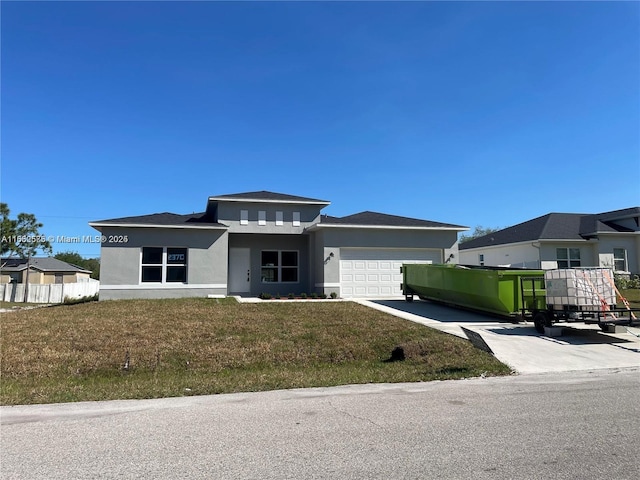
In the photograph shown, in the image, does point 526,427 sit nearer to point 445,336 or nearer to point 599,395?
point 599,395

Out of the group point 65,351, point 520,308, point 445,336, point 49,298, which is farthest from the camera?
point 49,298

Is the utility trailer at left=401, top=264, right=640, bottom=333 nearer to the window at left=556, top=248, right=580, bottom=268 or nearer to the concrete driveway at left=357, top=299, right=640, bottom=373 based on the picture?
the concrete driveway at left=357, top=299, right=640, bottom=373

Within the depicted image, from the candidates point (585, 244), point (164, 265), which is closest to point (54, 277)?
point (164, 265)

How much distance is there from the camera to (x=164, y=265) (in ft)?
65.1

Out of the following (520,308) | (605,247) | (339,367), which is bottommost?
(339,367)

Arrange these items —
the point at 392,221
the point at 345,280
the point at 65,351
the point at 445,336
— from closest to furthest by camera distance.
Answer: the point at 65,351
the point at 445,336
the point at 345,280
the point at 392,221

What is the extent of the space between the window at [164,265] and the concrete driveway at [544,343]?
1054cm

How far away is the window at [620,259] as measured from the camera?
26.7 meters

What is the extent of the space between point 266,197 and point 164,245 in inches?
207

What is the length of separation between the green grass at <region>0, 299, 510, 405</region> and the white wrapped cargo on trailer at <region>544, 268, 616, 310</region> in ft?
9.65

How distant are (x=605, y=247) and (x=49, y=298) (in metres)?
39.3

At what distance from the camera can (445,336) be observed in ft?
35.3

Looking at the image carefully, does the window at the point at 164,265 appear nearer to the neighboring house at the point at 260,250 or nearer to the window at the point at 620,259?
the neighboring house at the point at 260,250

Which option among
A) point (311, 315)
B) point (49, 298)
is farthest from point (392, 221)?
point (49, 298)
